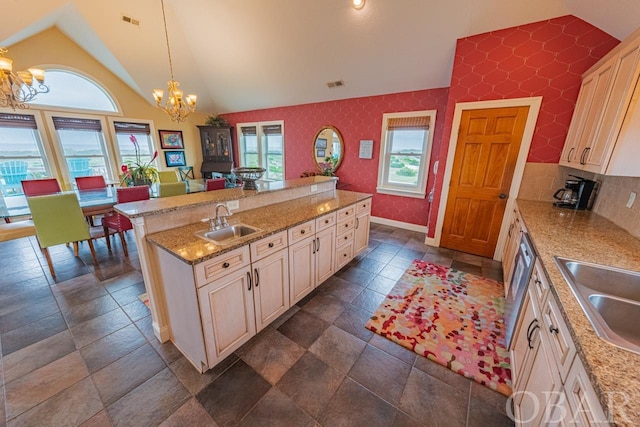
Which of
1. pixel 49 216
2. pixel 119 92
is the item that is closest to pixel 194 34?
pixel 119 92

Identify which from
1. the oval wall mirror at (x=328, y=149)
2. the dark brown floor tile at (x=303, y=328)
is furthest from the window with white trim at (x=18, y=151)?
the dark brown floor tile at (x=303, y=328)

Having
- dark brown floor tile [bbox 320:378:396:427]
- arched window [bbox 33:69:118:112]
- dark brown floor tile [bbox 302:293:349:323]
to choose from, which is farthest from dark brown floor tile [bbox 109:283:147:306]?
arched window [bbox 33:69:118:112]

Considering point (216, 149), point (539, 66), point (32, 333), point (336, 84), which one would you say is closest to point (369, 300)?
point (32, 333)

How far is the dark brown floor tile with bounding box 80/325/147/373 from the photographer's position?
5.65ft

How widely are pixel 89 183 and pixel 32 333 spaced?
3.09 meters

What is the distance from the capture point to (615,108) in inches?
69.2

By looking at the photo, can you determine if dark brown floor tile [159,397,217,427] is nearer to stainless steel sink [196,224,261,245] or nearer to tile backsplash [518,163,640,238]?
stainless steel sink [196,224,261,245]

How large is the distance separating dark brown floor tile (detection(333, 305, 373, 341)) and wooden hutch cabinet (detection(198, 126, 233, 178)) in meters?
5.66

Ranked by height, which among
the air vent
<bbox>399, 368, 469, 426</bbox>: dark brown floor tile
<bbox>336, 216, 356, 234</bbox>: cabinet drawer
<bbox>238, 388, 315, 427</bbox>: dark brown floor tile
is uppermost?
the air vent

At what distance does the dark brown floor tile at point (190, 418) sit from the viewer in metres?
1.33

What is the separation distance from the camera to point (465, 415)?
1.41 metres

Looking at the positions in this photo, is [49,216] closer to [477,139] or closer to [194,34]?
[194,34]

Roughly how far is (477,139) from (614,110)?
55.2 inches

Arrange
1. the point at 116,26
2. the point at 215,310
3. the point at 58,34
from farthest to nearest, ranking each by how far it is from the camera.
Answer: the point at 58,34 → the point at 116,26 → the point at 215,310
